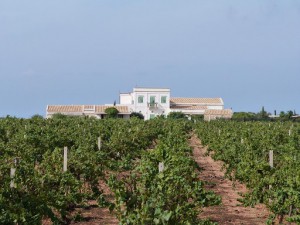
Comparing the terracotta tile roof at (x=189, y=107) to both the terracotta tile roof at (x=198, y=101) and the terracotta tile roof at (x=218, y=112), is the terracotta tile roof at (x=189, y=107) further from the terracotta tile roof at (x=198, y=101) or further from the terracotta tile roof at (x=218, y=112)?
the terracotta tile roof at (x=198, y=101)

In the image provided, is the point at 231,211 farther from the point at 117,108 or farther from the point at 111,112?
the point at 117,108

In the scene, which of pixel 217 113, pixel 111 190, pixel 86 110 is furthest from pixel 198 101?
pixel 111 190

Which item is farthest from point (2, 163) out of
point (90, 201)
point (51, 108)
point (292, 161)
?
point (51, 108)

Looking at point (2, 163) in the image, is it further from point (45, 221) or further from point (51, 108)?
point (51, 108)

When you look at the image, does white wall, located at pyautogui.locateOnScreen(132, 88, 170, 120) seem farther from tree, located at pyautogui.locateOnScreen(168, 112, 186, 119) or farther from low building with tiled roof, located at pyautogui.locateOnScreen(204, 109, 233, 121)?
low building with tiled roof, located at pyautogui.locateOnScreen(204, 109, 233, 121)

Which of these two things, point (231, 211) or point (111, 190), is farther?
point (231, 211)

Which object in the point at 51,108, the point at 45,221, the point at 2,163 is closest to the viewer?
the point at 2,163

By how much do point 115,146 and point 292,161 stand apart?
8209 millimetres

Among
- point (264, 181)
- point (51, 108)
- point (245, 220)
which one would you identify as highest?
point (51, 108)

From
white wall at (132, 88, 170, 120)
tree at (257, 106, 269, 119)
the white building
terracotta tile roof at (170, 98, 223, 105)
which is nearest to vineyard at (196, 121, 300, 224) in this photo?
the white building

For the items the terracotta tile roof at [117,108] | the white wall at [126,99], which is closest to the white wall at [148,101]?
the terracotta tile roof at [117,108]

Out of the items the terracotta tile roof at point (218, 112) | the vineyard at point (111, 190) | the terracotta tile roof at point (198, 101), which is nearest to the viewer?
the vineyard at point (111, 190)

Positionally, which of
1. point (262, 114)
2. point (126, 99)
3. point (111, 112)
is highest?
point (126, 99)

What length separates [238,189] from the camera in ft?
61.7
